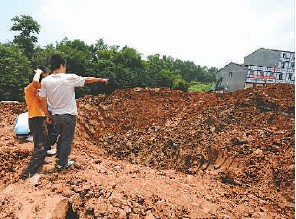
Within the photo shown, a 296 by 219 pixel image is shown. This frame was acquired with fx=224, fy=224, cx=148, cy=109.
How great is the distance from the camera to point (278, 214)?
303 cm

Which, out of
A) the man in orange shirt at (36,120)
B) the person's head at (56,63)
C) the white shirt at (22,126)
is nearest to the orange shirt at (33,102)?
the man in orange shirt at (36,120)

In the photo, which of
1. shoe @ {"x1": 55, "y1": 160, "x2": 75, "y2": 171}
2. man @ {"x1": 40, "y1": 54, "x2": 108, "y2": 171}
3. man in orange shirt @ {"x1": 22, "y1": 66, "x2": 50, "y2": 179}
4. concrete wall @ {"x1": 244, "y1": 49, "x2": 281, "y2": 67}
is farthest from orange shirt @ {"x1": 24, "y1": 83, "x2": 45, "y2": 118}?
concrete wall @ {"x1": 244, "y1": 49, "x2": 281, "y2": 67}

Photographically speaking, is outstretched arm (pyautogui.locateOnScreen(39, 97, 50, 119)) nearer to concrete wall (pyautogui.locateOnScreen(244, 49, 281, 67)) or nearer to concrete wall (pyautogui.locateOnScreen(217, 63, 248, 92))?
→ concrete wall (pyautogui.locateOnScreen(217, 63, 248, 92))

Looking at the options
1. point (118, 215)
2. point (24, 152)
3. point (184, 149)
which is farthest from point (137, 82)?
point (118, 215)

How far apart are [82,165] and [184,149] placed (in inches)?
113

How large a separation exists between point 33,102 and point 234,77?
2448 cm

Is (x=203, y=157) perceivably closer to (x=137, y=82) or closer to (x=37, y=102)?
(x=37, y=102)

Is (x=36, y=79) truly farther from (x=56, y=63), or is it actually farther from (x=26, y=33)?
(x=26, y=33)

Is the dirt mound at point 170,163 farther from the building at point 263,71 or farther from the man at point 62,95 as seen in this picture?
the building at point 263,71

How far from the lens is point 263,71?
21.5 meters

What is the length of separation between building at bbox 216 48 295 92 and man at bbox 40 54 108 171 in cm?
2029

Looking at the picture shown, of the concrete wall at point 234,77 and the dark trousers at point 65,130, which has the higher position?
the concrete wall at point 234,77

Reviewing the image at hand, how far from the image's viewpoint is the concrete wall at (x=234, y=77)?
2289 cm

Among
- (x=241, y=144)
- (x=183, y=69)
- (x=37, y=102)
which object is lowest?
(x=241, y=144)
